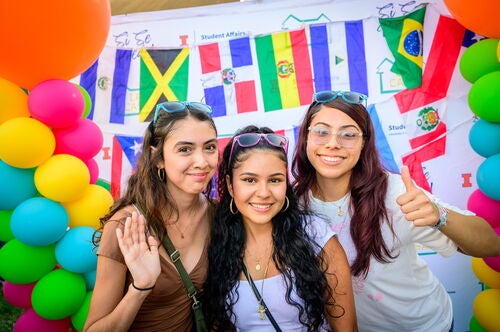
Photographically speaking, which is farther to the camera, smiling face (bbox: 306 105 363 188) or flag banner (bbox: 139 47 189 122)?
flag banner (bbox: 139 47 189 122)

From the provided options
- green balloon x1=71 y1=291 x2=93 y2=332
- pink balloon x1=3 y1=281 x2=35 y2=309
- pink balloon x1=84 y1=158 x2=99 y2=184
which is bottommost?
green balloon x1=71 y1=291 x2=93 y2=332

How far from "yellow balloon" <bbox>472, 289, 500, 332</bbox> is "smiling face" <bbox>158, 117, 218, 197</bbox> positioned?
2.43m

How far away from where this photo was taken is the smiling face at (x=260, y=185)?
1954mm

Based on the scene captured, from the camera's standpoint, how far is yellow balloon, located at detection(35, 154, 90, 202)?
258cm

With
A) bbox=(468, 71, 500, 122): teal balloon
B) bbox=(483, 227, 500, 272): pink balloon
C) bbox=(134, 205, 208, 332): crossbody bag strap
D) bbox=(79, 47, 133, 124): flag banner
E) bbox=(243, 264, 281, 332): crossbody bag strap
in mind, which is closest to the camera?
bbox=(243, 264, 281, 332): crossbody bag strap

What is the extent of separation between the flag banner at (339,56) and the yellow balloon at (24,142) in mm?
2383

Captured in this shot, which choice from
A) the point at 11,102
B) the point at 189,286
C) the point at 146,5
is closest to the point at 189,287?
the point at 189,286

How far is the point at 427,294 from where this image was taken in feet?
6.97

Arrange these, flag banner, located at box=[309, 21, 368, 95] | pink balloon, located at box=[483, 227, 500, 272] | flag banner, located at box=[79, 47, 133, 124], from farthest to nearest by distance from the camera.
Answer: flag banner, located at box=[79, 47, 133, 124] < flag banner, located at box=[309, 21, 368, 95] < pink balloon, located at box=[483, 227, 500, 272]

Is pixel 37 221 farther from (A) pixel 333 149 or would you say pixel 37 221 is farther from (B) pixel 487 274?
(B) pixel 487 274

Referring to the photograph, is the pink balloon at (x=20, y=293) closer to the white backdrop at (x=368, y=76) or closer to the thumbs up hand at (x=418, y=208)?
the white backdrop at (x=368, y=76)

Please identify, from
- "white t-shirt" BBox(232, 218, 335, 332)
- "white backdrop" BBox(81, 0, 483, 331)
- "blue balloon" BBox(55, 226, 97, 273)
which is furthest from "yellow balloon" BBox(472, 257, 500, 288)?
"blue balloon" BBox(55, 226, 97, 273)

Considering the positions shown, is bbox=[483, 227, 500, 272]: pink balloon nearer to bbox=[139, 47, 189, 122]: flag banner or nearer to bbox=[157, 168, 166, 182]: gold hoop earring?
bbox=[157, 168, 166, 182]: gold hoop earring

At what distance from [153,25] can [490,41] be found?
9.69ft
